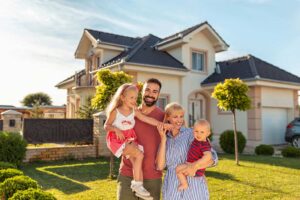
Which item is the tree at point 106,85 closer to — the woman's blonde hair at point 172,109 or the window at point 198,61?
the woman's blonde hair at point 172,109

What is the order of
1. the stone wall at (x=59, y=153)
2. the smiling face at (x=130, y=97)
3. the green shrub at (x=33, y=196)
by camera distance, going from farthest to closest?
the stone wall at (x=59, y=153) < the green shrub at (x=33, y=196) < the smiling face at (x=130, y=97)

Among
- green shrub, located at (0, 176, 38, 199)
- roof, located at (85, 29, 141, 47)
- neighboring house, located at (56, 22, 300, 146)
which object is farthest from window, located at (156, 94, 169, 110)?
green shrub, located at (0, 176, 38, 199)

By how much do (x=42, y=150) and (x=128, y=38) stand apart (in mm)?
12213

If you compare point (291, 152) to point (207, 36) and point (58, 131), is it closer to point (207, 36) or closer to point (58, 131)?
point (207, 36)

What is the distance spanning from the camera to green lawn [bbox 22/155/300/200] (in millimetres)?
6711

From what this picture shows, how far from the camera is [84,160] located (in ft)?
39.5

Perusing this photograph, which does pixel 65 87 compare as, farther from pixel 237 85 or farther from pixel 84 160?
pixel 237 85

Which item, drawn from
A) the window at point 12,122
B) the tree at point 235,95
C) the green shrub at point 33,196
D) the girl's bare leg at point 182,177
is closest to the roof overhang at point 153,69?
the tree at point 235,95

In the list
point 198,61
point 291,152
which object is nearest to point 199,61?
point 198,61

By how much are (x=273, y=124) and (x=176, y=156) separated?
653 inches

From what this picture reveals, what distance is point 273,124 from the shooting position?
1789cm

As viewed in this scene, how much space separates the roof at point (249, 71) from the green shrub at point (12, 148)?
12.1 metres

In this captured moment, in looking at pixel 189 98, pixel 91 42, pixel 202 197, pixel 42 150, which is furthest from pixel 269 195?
pixel 91 42

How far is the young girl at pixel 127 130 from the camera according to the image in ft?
10.2
